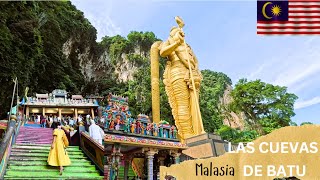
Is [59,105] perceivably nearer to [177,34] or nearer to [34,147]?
[177,34]

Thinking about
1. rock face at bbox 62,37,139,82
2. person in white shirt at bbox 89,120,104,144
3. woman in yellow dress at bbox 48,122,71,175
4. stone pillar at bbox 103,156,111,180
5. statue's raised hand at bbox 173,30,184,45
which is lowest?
stone pillar at bbox 103,156,111,180

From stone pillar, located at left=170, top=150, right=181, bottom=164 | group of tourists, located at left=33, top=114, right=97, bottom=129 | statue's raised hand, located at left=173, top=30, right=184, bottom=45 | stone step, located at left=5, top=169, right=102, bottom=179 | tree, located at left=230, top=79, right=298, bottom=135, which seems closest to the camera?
stone step, located at left=5, top=169, right=102, bottom=179

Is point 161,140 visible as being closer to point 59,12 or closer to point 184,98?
point 184,98

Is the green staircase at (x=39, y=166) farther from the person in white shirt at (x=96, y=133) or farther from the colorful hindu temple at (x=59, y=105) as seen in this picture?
the colorful hindu temple at (x=59, y=105)

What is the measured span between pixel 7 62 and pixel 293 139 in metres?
17.7

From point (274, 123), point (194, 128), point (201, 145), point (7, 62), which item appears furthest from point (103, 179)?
point (274, 123)

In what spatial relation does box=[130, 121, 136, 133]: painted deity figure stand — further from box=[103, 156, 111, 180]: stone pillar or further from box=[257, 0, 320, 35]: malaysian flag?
box=[257, 0, 320, 35]: malaysian flag

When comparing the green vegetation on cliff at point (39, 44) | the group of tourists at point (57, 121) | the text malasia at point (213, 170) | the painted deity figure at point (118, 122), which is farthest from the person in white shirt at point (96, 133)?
the green vegetation on cliff at point (39, 44)

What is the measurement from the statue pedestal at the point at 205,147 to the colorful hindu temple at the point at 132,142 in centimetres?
129

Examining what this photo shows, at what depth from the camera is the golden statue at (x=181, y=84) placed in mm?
14086

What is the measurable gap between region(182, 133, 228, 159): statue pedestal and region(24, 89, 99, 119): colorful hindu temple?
11697mm

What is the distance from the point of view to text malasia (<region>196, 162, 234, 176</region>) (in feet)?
9.80

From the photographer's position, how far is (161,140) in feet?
31.2

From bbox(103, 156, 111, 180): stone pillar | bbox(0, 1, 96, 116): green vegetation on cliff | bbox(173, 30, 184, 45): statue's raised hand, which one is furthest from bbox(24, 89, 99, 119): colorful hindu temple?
bbox(103, 156, 111, 180): stone pillar
